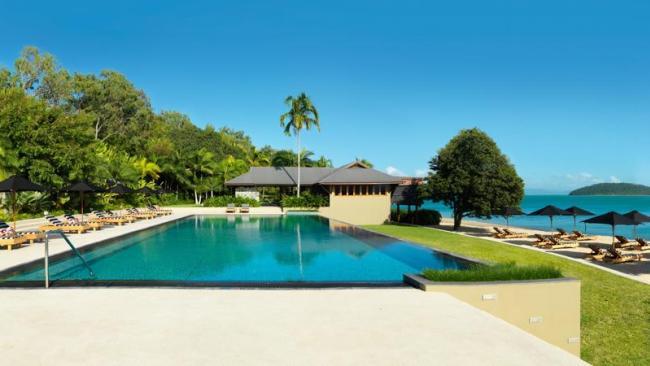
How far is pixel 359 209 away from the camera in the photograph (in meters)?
33.4

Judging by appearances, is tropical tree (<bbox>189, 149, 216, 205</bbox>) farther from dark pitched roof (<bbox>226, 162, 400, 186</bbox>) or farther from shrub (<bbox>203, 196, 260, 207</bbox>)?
shrub (<bbox>203, 196, 260, 207</bbox>)

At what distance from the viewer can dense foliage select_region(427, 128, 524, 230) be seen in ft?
94.1

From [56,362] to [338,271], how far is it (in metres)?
7.95

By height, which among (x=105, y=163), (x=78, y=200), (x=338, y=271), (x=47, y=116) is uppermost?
(x=47, y=116)

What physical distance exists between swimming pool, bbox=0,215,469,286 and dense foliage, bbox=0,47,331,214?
9.01 m

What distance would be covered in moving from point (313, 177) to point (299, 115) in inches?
250

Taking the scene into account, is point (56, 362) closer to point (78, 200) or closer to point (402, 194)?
point (78, 200)

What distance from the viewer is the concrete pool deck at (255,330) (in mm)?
4641

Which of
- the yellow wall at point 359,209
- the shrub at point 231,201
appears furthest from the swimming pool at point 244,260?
the shrub at point 231,201

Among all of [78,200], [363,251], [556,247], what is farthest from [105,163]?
[556,247]

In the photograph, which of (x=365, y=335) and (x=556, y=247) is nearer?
(x=365, y=335)

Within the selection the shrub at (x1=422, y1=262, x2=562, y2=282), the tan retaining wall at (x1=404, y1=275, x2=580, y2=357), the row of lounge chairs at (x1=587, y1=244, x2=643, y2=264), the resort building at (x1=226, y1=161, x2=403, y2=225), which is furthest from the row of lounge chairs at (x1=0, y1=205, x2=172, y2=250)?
the row of lounge chairs at (x1=587, y1=244, x2=643, y2=264)

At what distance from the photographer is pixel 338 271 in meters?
11.7

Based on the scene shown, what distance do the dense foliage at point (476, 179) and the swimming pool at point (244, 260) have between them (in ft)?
37.2
